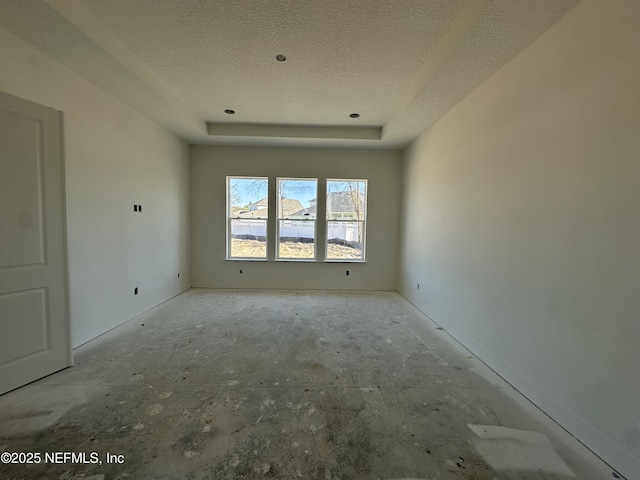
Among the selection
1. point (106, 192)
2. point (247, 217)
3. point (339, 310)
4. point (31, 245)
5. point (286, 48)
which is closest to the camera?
point (31, 245)

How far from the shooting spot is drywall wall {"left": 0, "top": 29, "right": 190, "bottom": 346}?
2.27m

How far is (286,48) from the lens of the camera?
2275 mm

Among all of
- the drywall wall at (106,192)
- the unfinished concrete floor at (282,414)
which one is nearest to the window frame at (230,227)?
the drywall wall at (106,192)

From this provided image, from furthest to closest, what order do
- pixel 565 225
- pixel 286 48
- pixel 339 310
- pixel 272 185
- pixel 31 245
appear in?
pixel 272 185, pixel 339 310, pixel 286 48, pixel 31 245, pixel 565 225

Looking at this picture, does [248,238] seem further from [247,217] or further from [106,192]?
[106,192]

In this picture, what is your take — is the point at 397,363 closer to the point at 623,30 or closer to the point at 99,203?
the point at 623,30

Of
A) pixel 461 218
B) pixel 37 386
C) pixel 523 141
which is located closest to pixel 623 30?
pixel 523 141

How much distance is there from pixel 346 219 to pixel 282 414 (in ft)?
12.3

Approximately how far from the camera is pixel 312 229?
5039 millimetres

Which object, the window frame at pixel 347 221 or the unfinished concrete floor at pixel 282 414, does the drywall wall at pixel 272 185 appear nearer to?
the window frame at pixel 347 221

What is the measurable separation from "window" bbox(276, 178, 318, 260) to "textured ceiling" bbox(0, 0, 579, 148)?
1613 mm

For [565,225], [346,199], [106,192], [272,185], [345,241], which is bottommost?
[345,241]

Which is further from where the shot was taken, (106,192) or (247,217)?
(247,217)

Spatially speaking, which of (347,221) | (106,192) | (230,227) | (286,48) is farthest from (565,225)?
(230,227)
